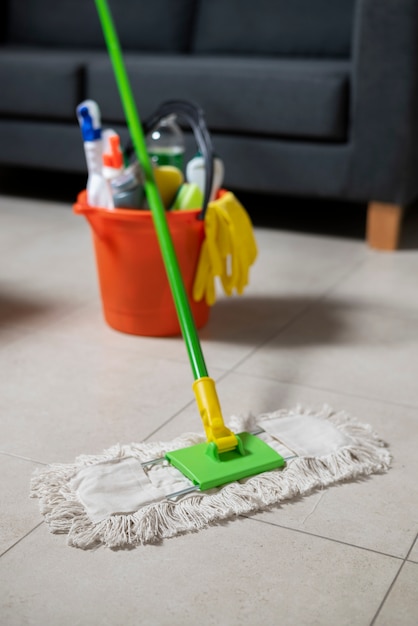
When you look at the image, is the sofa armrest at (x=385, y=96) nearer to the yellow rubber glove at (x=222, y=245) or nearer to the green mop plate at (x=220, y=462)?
the yellow rubber glove at (x=222, y=245)

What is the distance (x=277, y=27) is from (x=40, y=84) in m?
0.76

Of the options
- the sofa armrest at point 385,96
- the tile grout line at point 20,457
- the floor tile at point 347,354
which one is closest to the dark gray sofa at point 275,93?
the sofa armrest at point 385,96

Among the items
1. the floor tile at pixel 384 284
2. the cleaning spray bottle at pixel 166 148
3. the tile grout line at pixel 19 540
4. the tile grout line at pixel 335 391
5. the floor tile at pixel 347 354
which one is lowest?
the floor tile at pixel 384 284

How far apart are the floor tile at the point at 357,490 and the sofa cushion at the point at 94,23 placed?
73.1 inches

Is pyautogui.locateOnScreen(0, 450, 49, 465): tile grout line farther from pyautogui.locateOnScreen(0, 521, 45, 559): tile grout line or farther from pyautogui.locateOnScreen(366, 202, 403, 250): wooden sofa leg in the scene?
pyautogui.locateOnScreen(366, 202, 403, 250): wooden sofa leg

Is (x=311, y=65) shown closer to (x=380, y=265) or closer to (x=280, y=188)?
(x=280, y=188)

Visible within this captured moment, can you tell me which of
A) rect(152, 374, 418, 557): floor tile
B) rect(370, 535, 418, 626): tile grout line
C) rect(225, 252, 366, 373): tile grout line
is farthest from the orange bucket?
rect(370, 535, 418, 626): tile grout line

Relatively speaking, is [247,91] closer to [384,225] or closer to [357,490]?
[384,225]

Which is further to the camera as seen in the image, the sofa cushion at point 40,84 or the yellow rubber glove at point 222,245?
the sofa cushion at point 40,84

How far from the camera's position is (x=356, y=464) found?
3.84 ft

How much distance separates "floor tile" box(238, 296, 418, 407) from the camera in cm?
146

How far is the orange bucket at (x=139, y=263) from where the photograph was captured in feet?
5.13

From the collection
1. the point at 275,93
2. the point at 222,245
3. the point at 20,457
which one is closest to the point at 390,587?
the point at 20,457

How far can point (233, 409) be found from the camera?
1354mm
